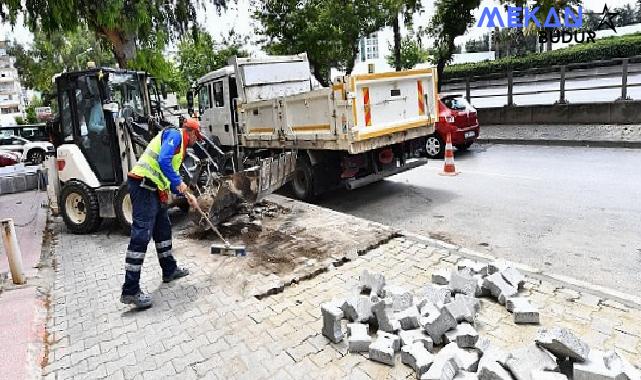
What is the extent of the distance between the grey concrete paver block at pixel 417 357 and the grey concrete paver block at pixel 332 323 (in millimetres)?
519

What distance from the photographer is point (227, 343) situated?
3.56 m

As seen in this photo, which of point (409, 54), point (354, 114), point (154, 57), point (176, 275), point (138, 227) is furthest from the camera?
point (409, 54)

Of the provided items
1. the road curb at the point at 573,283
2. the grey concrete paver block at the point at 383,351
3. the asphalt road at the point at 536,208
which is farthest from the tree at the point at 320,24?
the grey concrete paver block at the point at 383,351

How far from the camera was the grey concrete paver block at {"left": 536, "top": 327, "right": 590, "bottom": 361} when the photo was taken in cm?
278

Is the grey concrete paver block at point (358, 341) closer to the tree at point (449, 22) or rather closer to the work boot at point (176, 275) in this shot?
the work boot at point (176, 275)

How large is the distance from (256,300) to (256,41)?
17190 millimetres

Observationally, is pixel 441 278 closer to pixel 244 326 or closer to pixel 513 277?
pixel 513 277

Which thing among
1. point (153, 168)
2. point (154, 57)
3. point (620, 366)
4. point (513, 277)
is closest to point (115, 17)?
point (154, 57)

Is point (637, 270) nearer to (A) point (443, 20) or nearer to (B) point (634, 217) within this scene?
(B) point (634, 217)

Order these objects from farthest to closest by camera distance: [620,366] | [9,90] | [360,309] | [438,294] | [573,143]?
[9,90] < [573,143] < [438,294] < [360,309] < [620,366]

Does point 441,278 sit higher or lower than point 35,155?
lower

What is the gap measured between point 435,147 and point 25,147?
18655 mm

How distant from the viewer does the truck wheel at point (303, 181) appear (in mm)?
8062

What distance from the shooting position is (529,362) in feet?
9.24
